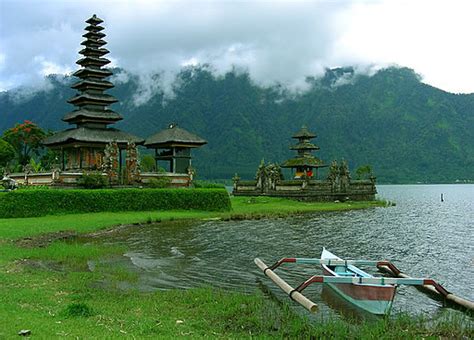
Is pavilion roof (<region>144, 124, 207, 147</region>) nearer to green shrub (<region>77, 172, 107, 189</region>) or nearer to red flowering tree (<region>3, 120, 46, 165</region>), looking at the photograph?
green shrub (<region>77, 172, 107, 189</region>)

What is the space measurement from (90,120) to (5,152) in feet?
46.7

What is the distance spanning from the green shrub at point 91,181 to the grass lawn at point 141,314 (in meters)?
21.9

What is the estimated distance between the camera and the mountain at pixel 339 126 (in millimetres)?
163125

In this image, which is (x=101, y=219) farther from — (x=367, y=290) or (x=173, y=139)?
(x=367, y=290)

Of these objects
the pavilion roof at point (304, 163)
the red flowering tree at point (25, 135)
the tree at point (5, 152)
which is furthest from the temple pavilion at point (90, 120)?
the pavilion roof at point (304, 163)

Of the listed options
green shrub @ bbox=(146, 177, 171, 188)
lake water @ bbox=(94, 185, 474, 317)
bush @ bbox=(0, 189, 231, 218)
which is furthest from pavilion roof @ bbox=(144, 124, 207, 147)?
lake water @ bbox=(94, 185, 474, 317)

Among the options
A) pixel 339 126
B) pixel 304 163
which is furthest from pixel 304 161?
pixel 339 126

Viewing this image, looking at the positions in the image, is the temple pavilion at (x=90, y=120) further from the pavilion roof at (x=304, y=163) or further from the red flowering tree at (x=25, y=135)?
the pavilion roof at (x=304, y=163)

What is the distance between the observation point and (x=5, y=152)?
57.6 meters

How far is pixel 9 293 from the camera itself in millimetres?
12516

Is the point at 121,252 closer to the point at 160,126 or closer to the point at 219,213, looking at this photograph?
the point at 219,213

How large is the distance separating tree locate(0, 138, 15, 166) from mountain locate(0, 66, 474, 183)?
92.3 metres

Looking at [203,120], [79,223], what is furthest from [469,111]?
[79,223]

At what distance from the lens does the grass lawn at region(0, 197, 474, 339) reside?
9.91m
